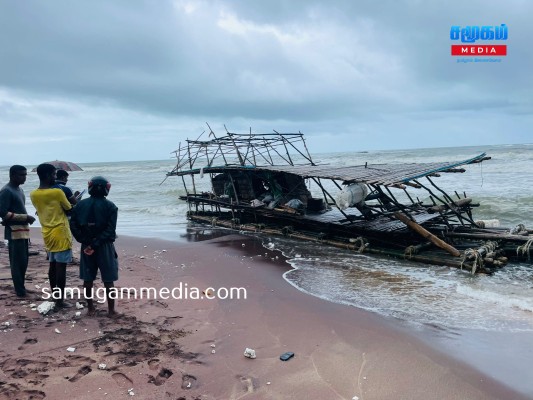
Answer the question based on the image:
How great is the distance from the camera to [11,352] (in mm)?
4512

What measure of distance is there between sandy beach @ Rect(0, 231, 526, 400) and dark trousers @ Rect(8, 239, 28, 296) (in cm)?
19

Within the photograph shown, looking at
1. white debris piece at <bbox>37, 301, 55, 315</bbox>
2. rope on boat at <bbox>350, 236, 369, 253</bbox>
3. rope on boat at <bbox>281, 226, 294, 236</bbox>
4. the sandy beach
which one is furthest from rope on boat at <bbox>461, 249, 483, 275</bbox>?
white debris piece at <bbox>37, 301, 55, 315</bbox>

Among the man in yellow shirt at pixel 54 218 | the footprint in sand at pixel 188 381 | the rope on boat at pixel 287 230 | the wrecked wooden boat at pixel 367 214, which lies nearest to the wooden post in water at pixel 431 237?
the wrecked wooden boat at pixel 367 214

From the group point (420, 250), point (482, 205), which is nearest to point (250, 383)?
point (420, 250)

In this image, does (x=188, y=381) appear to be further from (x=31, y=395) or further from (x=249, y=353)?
(x=31, y=395)

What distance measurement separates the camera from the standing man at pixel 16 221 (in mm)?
5980

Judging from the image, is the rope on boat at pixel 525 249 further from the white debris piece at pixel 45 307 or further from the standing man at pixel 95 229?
the white debris piece at pixel 45 307

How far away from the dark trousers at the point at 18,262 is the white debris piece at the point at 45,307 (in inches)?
29.9

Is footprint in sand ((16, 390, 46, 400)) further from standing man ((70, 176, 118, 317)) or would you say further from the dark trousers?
the dark trousers

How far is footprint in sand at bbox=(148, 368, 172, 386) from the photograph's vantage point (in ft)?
13.4

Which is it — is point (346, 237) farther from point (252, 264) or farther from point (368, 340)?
point (368, 340)

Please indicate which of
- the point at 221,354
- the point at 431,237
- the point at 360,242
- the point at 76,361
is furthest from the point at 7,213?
the point at 431,237

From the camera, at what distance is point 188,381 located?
4.18m

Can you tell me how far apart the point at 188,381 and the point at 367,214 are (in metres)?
9.21
